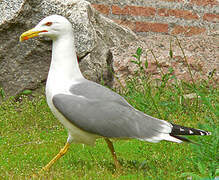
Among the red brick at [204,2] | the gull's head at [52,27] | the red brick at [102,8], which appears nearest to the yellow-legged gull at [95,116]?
the gull's head at [52,27]

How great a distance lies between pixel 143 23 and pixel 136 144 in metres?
3.17

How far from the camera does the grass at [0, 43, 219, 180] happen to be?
9.39ft

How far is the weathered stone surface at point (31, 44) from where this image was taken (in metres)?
5.11

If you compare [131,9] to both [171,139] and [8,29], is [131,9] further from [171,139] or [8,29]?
[171,139]

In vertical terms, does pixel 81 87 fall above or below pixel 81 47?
above

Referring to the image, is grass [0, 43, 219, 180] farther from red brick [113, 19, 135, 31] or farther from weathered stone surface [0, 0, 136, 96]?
red brick [113, 19, 135, 31]

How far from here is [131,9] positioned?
667 centimetres

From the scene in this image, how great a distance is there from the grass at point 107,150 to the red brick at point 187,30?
5.65ft

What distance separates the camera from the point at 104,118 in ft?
9.68

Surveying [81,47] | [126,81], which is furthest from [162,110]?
[81,47]

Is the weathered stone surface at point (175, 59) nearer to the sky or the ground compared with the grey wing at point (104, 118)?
nearer to the ground

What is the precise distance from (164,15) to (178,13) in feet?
0.74

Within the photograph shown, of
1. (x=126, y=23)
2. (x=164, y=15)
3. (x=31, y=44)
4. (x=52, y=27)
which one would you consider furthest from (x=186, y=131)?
(x=164, y=15)

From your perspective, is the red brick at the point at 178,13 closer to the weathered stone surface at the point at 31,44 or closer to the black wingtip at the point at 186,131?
the weathered stone surface at the point at 31,44
